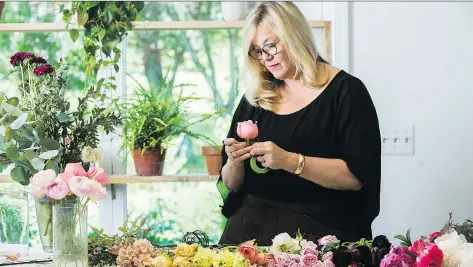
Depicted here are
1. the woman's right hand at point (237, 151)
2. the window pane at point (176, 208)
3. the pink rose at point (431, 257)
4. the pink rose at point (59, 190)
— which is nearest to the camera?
the pink rose at point (431, 257)

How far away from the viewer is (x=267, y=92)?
1783 mm

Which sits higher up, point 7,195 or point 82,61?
point 82,61

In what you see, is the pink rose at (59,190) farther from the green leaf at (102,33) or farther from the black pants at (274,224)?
the green leaf at (102,33)

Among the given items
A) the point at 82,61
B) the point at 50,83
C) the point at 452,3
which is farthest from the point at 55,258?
the point at 452,3

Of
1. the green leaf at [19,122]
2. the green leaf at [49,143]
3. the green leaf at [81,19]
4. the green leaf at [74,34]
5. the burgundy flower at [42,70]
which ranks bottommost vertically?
the green leaf at [49,143]

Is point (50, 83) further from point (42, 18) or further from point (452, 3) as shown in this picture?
point (452, 3)

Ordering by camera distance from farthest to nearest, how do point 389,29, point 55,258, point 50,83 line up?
point 389,29 → point 50,83 → point 55,258

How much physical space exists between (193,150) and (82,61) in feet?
1.25

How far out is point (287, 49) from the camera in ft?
5.76

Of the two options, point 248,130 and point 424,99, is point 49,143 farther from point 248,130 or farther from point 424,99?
point 424,99

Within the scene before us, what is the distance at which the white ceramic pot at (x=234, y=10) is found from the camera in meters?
1.94

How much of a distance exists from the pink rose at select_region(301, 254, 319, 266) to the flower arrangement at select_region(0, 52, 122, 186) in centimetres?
52

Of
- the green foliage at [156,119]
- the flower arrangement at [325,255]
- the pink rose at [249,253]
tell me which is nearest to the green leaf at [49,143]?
the flower arrangement at [325,255]

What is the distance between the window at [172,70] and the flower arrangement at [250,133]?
18cm
